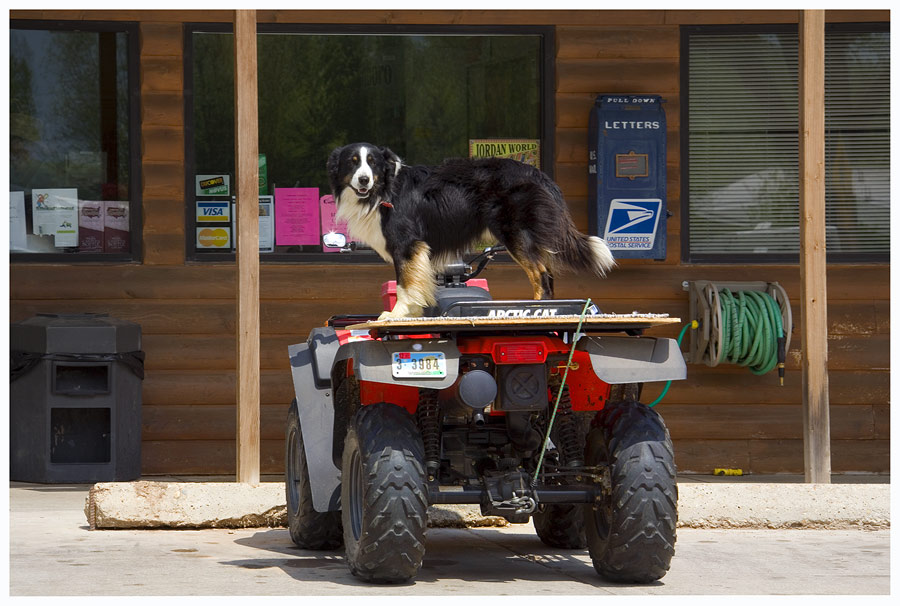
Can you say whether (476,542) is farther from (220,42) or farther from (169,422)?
(220,42)

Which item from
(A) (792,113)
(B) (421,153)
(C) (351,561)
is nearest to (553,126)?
(B) (421,153)

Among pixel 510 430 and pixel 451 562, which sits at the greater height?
pixel 510 430

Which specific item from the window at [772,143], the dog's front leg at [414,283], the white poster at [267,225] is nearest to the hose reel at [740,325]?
the window at [772,143]

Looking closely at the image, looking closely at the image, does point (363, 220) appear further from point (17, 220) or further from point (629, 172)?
point (17, 220)

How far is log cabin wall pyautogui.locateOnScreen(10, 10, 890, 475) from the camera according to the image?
865cm

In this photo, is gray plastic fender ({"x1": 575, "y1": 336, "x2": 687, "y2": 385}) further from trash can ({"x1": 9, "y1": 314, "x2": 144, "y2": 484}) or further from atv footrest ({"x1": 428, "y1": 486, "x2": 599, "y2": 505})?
trash can ({"x1": 9, "y1": 314, "x2": 144, "y2": 484})

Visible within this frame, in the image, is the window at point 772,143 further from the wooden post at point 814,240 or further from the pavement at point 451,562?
the pavement at point 451,562

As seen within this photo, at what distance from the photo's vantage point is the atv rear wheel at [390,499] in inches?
183

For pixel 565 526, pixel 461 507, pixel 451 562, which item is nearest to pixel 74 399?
pixel 461 507

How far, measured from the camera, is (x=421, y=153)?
8898 mm

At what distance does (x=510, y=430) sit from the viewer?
5.03 metres

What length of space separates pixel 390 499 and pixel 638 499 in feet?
2.92

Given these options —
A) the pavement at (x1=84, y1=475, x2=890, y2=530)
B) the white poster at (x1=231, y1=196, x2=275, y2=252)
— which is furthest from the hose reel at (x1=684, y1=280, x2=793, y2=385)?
the white poster at (x1=231, y1=196, x2=275, y2=252)

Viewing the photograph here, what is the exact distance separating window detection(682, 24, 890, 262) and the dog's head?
3.35 metres
